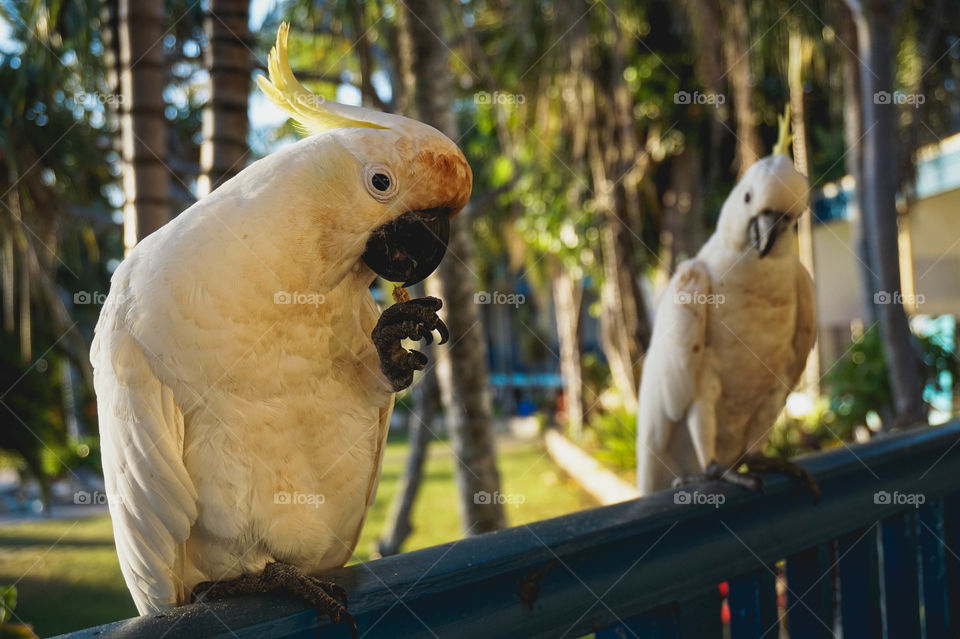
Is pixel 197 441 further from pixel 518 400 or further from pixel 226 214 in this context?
pixel 518 400

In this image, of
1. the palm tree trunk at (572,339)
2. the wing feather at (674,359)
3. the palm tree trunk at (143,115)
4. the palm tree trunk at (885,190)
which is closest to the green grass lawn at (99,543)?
the palm tree trunk at (572,339)

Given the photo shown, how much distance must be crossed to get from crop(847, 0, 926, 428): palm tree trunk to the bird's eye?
2.91 m

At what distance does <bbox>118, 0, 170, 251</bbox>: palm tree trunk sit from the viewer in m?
2.30

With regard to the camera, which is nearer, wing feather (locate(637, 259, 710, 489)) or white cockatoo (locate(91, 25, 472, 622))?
white cockatoo (locate(91, 25, 472, 622))

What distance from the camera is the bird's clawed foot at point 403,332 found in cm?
138

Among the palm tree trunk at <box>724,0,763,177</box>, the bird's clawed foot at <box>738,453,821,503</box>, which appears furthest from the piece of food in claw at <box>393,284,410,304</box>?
the palm tree trunk at <box>724,0,763,177</box>

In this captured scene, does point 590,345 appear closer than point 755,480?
No

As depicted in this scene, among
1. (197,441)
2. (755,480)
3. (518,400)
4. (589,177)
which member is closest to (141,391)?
(197,441)

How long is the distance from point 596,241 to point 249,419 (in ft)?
22.2

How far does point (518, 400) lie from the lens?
1834cm

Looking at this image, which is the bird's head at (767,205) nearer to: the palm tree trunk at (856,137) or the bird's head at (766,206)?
the bird's head at (766,206)

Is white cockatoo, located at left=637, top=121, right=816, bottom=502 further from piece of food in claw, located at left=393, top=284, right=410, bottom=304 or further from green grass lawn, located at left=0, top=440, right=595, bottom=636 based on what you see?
green grass lawn, located at left=0, top=440, right=595, bottom=636

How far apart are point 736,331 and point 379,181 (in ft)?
4.43

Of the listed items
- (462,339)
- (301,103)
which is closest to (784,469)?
(301,103)
